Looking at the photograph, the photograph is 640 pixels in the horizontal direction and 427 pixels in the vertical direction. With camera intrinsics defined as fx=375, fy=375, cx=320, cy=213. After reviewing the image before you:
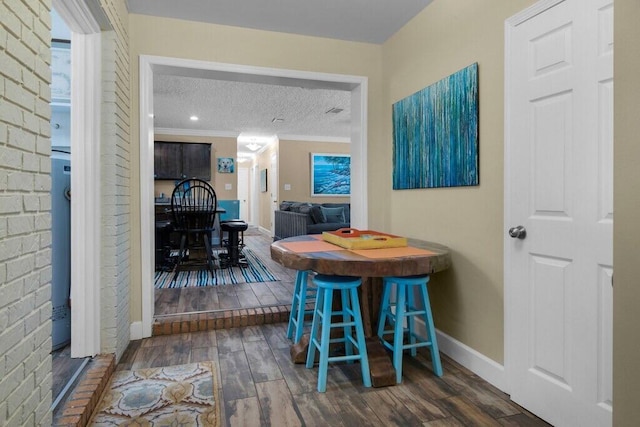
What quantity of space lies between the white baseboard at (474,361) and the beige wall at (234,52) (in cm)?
166

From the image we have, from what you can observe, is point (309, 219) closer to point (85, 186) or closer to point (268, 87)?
point (268, 87)

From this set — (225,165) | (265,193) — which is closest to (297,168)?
(225,165)

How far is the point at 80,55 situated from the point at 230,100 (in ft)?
11.2

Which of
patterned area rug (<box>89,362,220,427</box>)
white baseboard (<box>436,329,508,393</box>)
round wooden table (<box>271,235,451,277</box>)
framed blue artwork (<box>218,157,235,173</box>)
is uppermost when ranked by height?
framed blue artwork (<box>218,157,235,173</box>)

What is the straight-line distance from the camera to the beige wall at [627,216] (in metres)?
0.82

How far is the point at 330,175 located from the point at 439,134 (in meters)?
6.33

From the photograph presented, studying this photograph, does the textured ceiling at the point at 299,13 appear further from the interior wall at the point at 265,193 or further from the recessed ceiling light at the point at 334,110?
the interior wall at the point at 265,193

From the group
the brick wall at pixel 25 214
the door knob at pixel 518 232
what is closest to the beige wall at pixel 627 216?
the door knob at pixel 518 232

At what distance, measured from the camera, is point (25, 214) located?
113cm

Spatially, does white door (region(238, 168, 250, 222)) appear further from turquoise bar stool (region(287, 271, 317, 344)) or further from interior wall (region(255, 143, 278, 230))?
turquoise bar stool (region(287, 271, 317, 344))

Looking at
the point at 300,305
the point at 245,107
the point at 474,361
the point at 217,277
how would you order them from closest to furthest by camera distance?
the point at 474,361 < the point at 300,305 < the point at 217,277 < the point at 245,107

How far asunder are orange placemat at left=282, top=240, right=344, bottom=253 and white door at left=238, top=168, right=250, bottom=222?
37.8 ft

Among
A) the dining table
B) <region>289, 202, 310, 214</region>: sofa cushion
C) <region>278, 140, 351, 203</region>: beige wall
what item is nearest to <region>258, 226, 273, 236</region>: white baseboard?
<region>278, 140, 351, 203</region>: beige wall

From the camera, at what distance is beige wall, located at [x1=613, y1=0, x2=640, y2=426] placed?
0.82m
